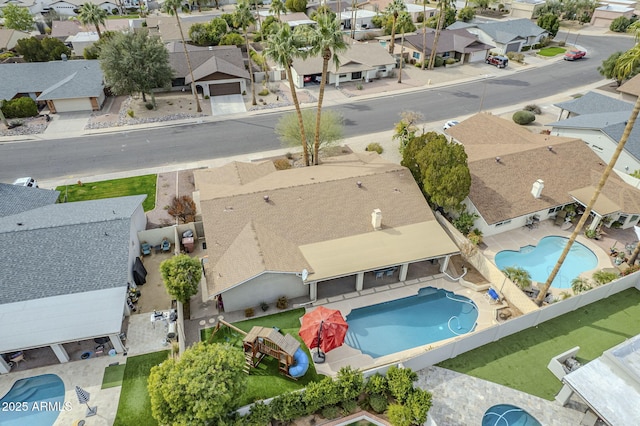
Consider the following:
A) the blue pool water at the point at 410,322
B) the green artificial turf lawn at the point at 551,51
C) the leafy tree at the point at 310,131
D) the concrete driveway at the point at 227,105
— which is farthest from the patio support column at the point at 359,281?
the green artificial turf lawn at the point at 551,51

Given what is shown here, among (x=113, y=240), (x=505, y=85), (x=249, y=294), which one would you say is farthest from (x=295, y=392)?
(x=505, y=85)

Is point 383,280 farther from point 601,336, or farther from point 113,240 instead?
point 113,240

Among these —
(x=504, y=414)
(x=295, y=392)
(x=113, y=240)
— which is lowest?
(x=504, y=414)

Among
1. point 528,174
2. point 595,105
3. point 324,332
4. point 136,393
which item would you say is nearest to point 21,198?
point 136,393

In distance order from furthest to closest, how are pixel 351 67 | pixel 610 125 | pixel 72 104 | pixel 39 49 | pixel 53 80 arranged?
1. pixel 39 49
2. pixel 351 67
3. pixel 53 80
4. pixel 72 104
5. pixel 610 125

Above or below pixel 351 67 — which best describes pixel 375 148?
below

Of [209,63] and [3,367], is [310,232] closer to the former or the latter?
[3,367]
